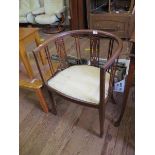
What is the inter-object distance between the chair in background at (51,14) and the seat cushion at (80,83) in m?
2.10

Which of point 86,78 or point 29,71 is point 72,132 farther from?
point 29,71

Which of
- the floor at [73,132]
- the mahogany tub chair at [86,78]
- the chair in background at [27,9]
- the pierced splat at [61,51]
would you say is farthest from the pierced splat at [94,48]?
the chair in background at [27,9]

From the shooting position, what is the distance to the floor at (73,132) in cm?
141

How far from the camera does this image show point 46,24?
3.55 m

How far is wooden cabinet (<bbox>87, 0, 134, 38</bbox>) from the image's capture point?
9.26ft

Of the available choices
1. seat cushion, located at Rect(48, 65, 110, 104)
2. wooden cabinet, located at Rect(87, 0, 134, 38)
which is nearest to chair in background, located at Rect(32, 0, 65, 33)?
wooden cabinet, located at Rect(87, 0, 134, 38)

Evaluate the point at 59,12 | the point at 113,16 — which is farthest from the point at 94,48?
the point at 59,12

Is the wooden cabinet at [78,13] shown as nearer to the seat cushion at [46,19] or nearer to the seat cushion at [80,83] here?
the seat cushion at [46,19]

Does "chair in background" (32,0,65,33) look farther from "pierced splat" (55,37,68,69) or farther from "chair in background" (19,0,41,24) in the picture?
"pierced splat" (55,37,68,69)

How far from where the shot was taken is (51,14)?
3496 millimetres

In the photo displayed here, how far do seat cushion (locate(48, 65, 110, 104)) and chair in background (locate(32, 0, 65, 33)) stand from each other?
210cm

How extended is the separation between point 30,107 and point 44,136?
401 mm
